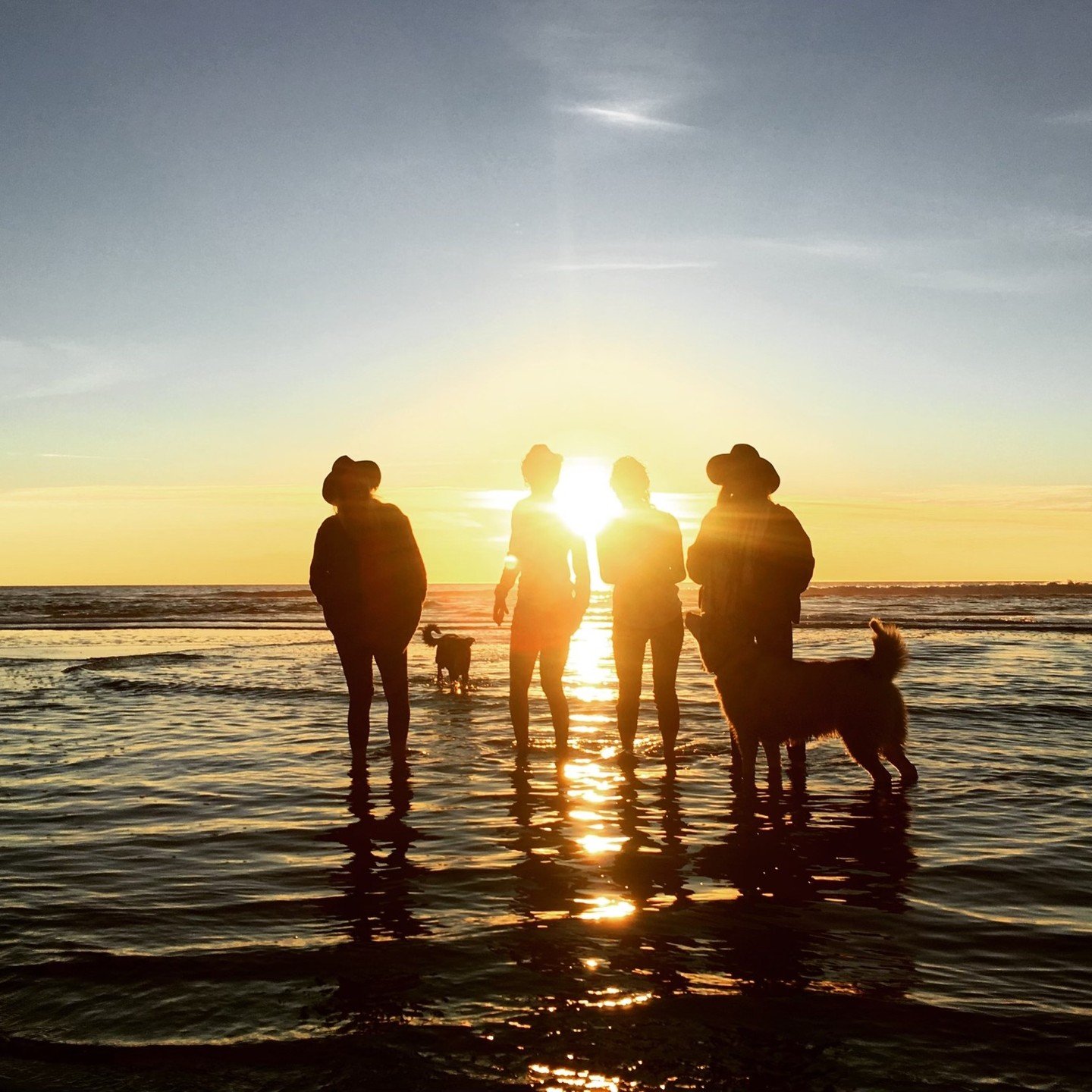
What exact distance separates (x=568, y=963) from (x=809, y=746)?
18.1 feet

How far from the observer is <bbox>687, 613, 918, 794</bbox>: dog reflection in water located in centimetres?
602

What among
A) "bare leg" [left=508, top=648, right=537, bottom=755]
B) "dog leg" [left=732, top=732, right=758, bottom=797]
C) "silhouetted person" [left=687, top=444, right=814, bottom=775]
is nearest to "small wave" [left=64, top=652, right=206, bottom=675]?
"bare leg" [left=508, top=648, right=537, bottom=755]

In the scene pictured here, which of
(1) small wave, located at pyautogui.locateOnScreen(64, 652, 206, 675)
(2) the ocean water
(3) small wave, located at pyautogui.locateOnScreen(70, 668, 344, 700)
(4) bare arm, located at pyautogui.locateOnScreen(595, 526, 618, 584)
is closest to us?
(2) the ocean water

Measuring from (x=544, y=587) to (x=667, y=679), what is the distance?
1.15 meters

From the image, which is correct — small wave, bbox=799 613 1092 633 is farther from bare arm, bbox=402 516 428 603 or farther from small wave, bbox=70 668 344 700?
bare arm, bbox=402 516 428 603

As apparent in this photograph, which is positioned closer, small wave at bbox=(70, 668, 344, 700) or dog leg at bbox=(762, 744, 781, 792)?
dog leg at bbox=(762, 744, 781, 792)

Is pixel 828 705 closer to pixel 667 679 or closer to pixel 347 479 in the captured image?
pixel 667 679

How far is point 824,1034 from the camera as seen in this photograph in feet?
9.21

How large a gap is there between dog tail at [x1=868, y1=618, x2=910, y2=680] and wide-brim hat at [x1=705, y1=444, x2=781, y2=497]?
1175 mm

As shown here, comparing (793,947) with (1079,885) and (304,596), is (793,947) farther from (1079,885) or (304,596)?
(304,596)

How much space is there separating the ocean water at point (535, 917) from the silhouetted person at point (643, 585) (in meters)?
0.66

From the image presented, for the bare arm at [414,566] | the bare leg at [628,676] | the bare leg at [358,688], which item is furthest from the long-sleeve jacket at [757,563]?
the bare leg at [358,688]

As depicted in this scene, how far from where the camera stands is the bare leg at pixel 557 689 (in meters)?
7.17

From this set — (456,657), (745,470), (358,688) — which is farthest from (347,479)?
(456,657)
